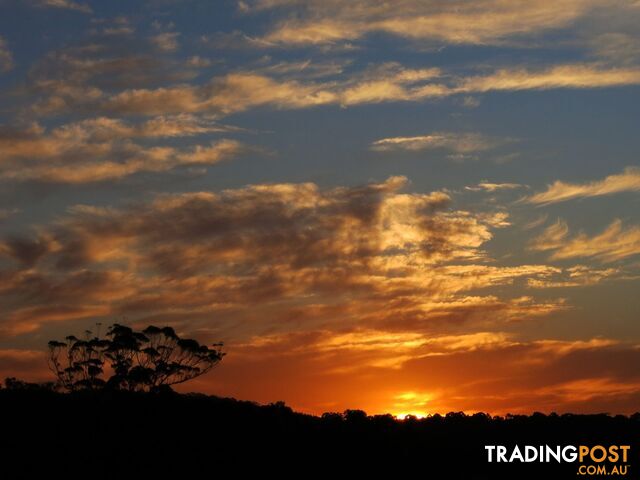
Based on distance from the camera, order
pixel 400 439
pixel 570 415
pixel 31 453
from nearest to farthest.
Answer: pixel 31 453, pixel 400 439, pixel 570 415

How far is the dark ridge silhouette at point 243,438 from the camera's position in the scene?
6894 cm

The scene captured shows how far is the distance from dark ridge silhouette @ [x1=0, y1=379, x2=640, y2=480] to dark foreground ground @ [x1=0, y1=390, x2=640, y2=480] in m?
0.10

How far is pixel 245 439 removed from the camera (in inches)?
3091

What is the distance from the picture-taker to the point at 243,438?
7869 cm

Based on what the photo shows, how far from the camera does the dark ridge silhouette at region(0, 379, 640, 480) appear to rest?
6894cm

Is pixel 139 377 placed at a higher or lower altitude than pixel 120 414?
higher

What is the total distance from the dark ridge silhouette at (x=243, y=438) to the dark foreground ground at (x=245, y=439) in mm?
99

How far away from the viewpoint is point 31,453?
221ft

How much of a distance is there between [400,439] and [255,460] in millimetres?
16895

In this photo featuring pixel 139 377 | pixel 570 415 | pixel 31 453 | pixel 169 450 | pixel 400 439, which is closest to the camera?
pixel 31 453

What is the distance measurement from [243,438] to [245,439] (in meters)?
0.26

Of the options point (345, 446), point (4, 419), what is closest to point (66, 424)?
point (4, 419)

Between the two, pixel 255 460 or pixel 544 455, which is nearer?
pixel 255 460

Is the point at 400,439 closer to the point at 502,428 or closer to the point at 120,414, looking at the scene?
the point at 502,428
